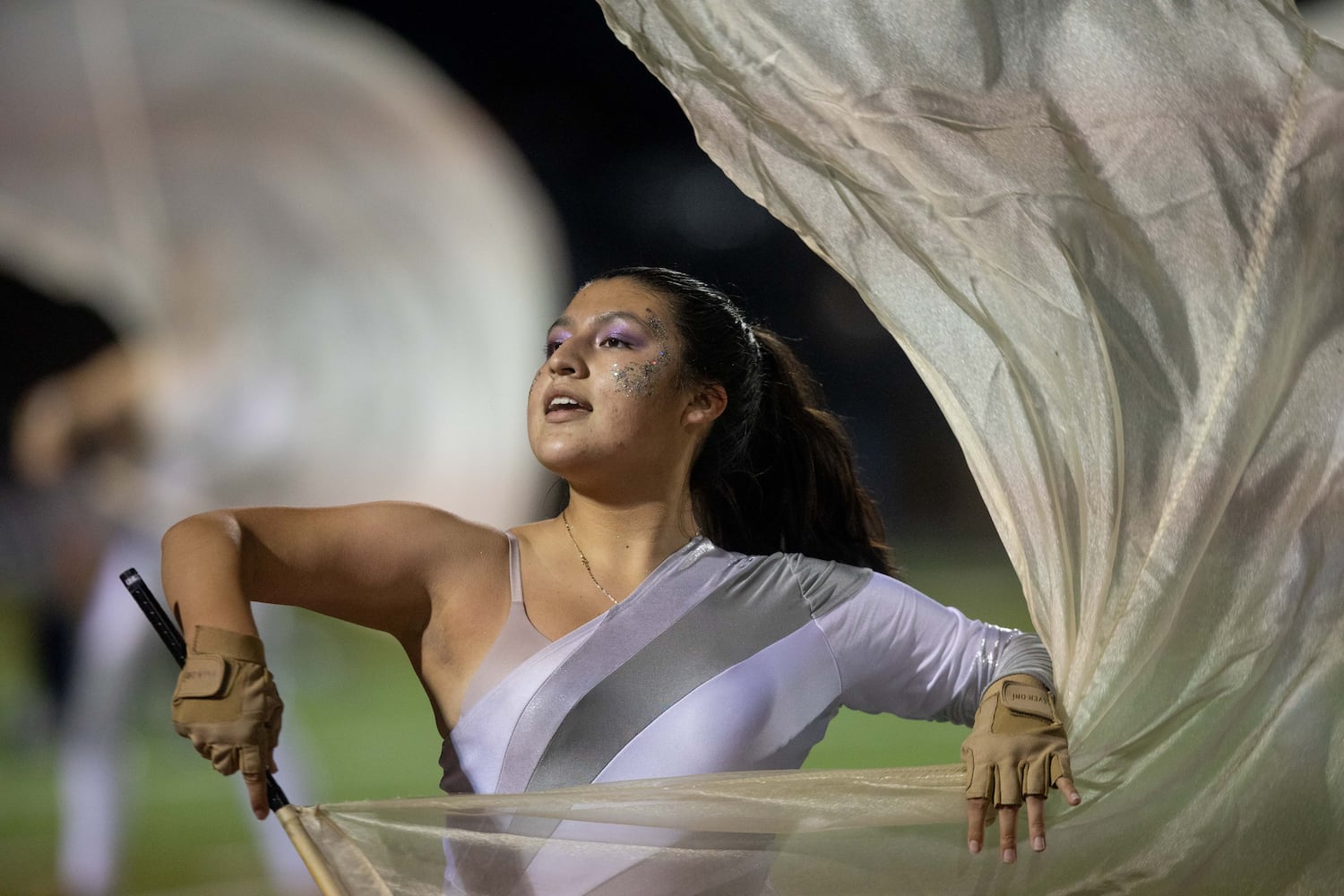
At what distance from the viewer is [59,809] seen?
268 centimetres

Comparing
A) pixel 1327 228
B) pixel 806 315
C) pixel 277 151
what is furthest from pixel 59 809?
pixel 1327 228

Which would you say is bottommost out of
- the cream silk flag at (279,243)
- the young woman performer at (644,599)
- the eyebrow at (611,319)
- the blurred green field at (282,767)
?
the blurred green field at (282,767)

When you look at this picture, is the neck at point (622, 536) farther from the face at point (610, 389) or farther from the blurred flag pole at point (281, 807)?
the blurred flag pole at point (281, 807)

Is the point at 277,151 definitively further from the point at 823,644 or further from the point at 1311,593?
the point at 1311,593

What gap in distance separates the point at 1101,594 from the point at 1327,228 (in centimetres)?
38

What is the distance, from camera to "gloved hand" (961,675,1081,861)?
3.46ft

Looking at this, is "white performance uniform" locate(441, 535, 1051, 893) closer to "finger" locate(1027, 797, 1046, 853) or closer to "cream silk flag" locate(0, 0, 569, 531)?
"finger" locate(1027, 797, 1046, 853)

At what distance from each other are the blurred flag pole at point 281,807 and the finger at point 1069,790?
574 millimetres

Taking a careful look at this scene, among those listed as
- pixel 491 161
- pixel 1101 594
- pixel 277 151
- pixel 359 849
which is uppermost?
pixel 277 151

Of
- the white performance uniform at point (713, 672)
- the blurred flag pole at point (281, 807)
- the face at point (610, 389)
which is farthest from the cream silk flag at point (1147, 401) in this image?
the face at point (610, 389)

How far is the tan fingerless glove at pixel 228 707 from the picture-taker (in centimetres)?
96

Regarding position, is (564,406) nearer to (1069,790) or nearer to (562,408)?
(562,408)

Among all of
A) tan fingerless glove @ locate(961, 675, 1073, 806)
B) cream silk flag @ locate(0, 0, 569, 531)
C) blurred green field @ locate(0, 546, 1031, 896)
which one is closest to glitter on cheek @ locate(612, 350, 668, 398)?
tan fingerless glove @ locate(961, 675, 1073, 806)

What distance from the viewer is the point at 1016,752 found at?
Answer: 1068mm
